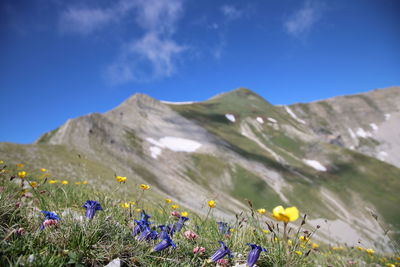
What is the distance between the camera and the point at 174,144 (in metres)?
85.3

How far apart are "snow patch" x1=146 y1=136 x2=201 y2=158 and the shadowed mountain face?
15.5 inches

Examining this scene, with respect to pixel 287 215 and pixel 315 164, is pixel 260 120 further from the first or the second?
pixel 287 215

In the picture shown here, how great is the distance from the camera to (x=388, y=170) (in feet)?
325

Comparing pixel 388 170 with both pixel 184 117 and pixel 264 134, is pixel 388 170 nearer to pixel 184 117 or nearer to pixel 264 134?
pixel 264 134


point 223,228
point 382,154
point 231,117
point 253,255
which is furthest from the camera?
point 382,154

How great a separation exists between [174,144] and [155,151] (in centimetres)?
1092

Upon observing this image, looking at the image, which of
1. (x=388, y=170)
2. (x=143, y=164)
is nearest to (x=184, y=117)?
(x=143, y=164)

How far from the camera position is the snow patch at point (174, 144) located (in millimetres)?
77231

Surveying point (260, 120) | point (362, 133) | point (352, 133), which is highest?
point (362, 133)

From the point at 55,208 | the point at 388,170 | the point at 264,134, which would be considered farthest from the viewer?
the point at 264,134

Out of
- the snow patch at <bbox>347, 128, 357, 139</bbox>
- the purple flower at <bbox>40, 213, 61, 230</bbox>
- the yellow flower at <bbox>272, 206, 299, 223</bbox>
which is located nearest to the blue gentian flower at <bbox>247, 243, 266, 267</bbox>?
the yellow flower at <bbox>272, 206, 299, 223</bbox>

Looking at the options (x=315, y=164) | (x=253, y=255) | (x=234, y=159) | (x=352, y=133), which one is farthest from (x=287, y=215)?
(x=352, y=133)

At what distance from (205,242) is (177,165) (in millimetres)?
71617

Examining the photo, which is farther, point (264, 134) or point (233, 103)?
point (233, 103)
